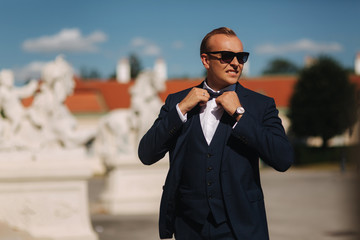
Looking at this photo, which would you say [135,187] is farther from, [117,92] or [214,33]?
[117,92]

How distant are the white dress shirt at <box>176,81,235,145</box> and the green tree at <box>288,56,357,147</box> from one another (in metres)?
36.2

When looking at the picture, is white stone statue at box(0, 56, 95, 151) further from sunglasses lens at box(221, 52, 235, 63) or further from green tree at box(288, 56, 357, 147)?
green tree at box(288, 56, 357, 147)

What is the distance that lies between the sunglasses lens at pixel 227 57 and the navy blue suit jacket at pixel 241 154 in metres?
0.19

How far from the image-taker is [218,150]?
99.7 inches

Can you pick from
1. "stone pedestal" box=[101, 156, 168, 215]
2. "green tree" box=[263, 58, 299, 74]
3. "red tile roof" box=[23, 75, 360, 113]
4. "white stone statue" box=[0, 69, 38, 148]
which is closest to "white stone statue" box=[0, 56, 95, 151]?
"white stone statue" box=[0, 69, 38, 148]

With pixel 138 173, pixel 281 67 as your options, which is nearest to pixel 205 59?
pixel 138 173

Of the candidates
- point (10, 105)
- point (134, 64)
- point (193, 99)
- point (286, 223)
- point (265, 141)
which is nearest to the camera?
point (265, 141)

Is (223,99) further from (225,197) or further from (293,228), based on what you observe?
(293,228)

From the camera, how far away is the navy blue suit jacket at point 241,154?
95.4 inches

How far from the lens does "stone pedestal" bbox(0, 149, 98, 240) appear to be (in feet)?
24.6

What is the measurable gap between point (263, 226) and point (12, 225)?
5671mm

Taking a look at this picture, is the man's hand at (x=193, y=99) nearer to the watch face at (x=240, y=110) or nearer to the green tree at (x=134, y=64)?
the watch face at (x=240, y=110)

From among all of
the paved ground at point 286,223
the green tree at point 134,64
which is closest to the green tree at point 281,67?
the green tree at point 134,64

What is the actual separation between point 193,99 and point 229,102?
0.53 feet
